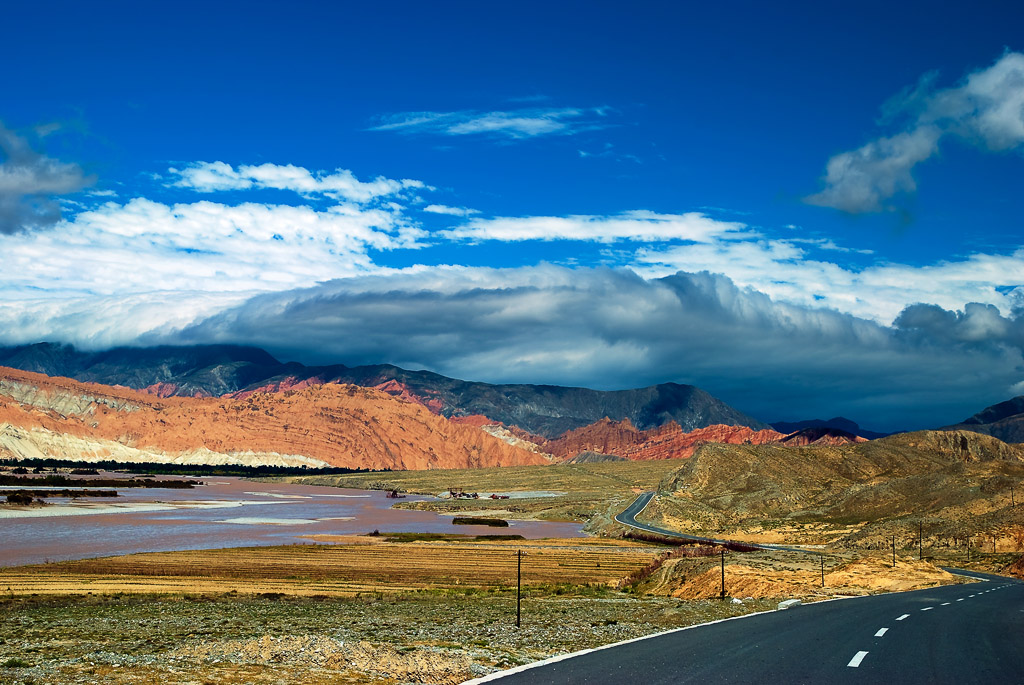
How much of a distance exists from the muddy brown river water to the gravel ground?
3403 centimetres

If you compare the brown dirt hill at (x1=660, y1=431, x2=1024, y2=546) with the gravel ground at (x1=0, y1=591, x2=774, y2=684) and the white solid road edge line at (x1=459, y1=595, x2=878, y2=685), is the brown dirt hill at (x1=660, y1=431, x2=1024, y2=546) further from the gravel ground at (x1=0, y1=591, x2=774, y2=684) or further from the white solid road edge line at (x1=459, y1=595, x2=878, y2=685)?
the white solid road edge line at (x1=459, y1=595, x2=878, y2=685)

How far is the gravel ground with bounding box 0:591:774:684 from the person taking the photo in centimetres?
1722

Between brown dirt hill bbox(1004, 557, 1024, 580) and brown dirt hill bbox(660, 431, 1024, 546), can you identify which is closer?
brown dirt hill bbox(1004, 557, 1024, 580)

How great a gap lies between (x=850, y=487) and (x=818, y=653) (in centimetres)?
11679

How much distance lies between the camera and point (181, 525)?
312 ft

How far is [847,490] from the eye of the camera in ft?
404

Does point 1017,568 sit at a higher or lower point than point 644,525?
higher

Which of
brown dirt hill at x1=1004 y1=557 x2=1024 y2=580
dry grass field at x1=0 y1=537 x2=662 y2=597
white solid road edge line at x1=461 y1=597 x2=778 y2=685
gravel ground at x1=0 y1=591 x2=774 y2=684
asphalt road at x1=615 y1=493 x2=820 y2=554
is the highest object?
white solid road edge line at x1=461 y1=597 x2=778 y2=685

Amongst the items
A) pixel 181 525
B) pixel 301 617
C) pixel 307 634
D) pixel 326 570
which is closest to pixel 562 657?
pixel 307 634

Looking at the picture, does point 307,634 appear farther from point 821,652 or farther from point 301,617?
point 821,652

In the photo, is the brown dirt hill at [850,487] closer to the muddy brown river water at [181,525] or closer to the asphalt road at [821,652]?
the muddy brown river water at [181,525]

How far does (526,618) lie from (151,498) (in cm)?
13553

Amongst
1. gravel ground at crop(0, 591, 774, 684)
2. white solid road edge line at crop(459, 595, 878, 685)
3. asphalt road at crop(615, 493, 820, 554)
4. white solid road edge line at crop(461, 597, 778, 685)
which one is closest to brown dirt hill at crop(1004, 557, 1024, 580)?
asphalt road at crop(615, 493, 820, 554)

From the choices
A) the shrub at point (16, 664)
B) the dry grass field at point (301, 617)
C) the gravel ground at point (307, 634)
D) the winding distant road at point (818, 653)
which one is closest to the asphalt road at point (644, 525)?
the dry grass field at point (301, 617)
